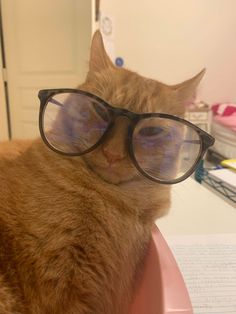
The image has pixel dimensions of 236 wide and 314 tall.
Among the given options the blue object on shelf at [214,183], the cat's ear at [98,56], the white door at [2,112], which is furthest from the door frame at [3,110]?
the cat's ear at [98,56]

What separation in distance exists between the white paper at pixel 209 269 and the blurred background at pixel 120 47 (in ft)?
5.10

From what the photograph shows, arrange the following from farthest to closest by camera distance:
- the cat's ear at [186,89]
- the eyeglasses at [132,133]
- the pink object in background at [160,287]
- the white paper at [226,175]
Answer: the white paper at [226,175] < the cat's ear at [186,89] < the eyeglasses at [132,133] < the pink object in background at [160,287]

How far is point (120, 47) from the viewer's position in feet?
8.73

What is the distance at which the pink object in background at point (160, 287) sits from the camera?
1.19 feet

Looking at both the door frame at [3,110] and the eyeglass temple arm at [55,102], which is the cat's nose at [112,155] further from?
the door frame at [3,110]

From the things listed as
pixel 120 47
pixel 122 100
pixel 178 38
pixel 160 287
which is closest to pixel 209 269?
pixel 160 287

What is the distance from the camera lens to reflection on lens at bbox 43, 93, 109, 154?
50 centimetres

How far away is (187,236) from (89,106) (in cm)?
43

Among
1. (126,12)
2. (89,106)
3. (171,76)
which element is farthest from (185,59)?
(89,106)

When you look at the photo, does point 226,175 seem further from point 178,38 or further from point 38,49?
point 178,38

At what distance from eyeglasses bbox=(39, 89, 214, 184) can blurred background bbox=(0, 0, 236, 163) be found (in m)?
1.57

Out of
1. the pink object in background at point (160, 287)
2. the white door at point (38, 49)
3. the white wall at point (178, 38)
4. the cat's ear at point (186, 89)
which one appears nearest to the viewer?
the pink object in background at point (160, 287)

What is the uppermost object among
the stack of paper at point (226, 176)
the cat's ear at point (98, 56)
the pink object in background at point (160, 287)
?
the cat's ear at point (98, 56)

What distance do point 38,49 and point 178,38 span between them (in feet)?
4.03
